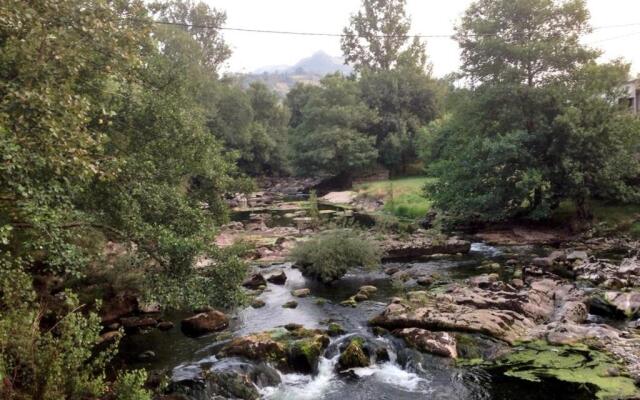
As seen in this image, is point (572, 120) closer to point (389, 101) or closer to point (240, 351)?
point (240, 351)

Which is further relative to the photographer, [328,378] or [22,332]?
[328,378]

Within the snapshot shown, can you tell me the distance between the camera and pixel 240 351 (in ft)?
43.3

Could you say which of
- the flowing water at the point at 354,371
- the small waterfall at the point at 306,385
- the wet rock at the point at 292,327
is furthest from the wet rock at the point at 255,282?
the small waterfall at the point at 306,385

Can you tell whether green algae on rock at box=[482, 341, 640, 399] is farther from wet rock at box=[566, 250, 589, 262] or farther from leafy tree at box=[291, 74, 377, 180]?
leafy tree at box=[291, 74, 377, 180]

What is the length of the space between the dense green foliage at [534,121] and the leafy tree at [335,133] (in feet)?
88.1

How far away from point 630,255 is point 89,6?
79.8 feet

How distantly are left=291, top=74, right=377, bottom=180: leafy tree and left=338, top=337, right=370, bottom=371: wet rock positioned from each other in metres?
44.4

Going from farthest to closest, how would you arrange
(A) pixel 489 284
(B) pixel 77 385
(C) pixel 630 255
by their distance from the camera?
1. (C) pixel 630 255
2. (A) pixel 489 284
3. (B) pixel 77 385

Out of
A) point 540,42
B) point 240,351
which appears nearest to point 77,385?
point 240,351

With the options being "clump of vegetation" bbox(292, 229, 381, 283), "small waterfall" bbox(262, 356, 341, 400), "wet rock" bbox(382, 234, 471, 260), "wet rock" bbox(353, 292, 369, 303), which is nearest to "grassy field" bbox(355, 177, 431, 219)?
Result: "wet rock" bbox(382, 234, 471, 260)

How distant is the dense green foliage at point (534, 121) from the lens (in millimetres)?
26203

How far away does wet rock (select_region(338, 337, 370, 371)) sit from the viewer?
1279 centimetres

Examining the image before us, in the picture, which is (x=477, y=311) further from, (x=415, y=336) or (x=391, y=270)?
(x=391, y=270)

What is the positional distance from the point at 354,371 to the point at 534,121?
21.9 m
